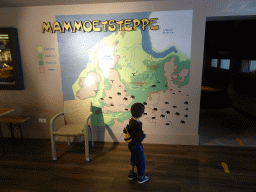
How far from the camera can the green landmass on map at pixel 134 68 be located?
313cm

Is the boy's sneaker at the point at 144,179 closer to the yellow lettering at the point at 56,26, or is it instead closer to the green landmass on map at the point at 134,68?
the green landmass on map at the point at 134,68

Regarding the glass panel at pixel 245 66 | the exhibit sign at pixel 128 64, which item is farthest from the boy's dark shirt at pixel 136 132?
the glass panel at pixel 245 66

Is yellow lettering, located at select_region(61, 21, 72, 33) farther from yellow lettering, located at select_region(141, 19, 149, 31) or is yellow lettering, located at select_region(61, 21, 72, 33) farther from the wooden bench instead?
the wooden bench

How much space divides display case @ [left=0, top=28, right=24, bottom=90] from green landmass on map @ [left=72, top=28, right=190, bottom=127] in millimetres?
1152

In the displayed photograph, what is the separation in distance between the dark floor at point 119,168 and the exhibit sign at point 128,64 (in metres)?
0.61

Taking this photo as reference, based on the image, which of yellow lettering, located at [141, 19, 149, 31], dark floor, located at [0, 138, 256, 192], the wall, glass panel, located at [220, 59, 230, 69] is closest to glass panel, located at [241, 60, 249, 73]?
glass panel, located at [220, 59, 230, 69]

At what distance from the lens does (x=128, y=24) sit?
10.1 ft

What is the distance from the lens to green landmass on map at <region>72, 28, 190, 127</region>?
123 inches

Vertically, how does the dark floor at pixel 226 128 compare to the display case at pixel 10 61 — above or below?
below

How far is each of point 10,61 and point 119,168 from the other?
9.86ft

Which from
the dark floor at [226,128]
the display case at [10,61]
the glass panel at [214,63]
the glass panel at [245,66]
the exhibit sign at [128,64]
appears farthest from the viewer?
the glass panel at [214,63]

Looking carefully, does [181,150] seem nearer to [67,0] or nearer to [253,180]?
[253,180]

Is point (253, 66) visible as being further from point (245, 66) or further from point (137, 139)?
point (137, 139)

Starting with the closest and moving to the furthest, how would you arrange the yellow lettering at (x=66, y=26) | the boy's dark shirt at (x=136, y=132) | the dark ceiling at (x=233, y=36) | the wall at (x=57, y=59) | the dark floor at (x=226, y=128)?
the boy's dark shirt at (x=136, y=132) → the wall at (x=57, y=59) → the yellow lettering at (x=66, y=26) → the dark floor at (x=226, y=128) → the dark ceiling at (x=233, y=36)
